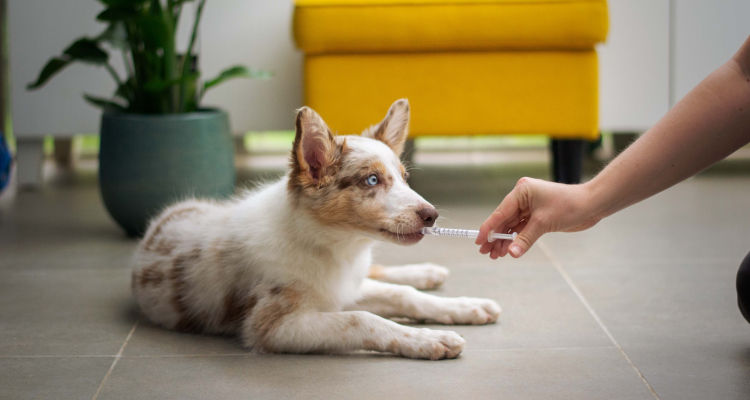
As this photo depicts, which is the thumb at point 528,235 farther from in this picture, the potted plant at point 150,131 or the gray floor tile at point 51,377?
the potted plant at point 150,131

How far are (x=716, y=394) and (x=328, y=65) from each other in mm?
2158

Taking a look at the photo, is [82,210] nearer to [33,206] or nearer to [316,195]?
[33,206]

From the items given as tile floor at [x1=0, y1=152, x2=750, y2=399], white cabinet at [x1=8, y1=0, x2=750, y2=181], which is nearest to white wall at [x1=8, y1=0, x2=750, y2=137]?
white cabinet at [x1=8, y1=0, x2=750, y2=181]

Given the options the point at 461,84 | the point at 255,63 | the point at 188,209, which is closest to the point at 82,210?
the point at 255,63

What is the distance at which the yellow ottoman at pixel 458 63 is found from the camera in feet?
11.1

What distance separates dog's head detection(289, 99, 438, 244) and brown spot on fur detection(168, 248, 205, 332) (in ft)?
1.17

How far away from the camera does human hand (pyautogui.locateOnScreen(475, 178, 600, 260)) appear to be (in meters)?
1.63

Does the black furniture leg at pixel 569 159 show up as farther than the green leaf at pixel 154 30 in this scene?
Yes

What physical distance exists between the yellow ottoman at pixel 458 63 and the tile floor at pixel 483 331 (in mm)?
483

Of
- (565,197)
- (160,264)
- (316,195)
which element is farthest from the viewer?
(160,264)

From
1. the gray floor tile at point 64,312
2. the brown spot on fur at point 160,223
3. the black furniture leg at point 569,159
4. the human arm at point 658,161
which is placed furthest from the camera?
the black furniture leg at point 569,159

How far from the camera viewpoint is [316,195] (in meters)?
1.97

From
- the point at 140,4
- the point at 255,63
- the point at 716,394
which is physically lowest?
the point at 716,394

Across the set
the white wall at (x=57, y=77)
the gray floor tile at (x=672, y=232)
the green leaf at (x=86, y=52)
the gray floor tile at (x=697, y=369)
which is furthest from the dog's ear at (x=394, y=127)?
the white wall at (x=57, y=77)
